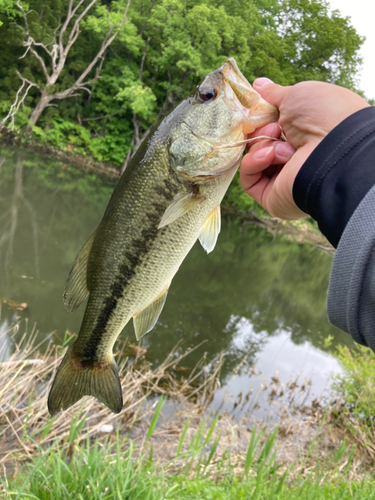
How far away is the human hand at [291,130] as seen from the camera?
5.04ft

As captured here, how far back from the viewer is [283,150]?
180 cm

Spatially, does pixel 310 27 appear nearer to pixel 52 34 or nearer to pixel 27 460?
pixel 52 34

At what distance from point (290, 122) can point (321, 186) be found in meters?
0.38

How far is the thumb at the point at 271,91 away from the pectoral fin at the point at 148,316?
1.04 meters

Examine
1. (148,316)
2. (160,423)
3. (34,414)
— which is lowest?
(160,423)

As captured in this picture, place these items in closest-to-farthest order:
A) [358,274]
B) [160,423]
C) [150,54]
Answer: [358,274] < [160,423] < [150,54]

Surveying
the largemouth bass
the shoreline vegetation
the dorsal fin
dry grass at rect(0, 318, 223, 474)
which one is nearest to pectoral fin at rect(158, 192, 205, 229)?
the largemouth bass

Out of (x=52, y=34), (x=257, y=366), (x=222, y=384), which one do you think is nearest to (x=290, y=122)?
(x=222, y=384)

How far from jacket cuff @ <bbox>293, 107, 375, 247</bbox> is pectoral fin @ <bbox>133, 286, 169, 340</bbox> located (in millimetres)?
833

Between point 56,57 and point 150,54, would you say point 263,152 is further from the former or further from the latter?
point 150,54

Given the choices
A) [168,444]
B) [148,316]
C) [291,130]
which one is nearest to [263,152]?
[291,130]

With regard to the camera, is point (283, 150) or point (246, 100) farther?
point (283, 150)

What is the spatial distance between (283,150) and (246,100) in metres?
0.30

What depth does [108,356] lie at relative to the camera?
1.90 metres
